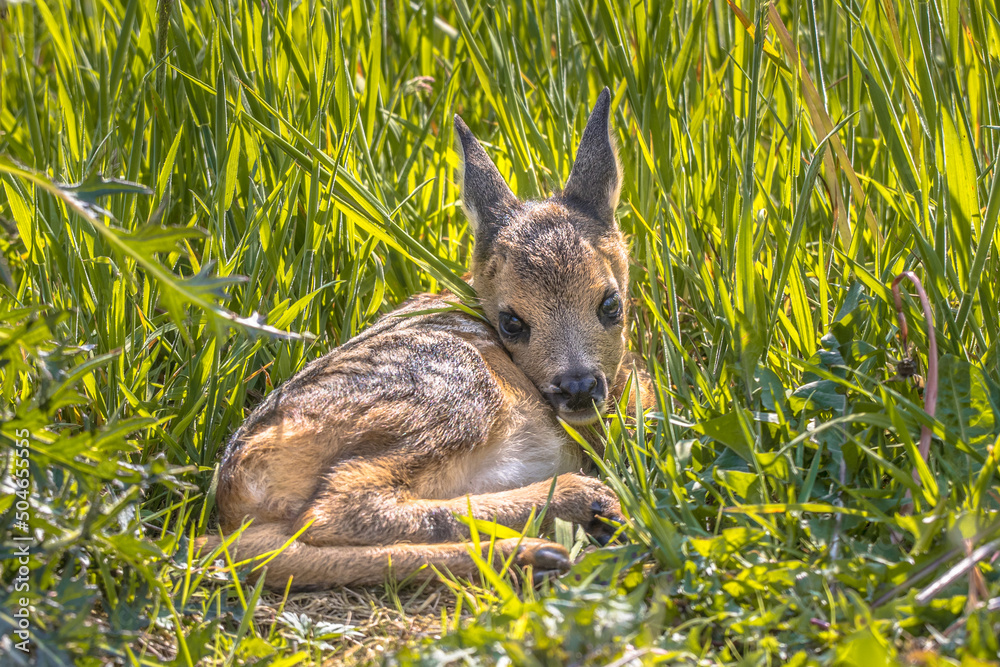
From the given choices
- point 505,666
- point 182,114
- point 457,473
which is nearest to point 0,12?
point 182,114

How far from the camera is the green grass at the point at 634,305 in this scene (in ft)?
7.42

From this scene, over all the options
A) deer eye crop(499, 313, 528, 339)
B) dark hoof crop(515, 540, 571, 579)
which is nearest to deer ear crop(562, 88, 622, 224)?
deer eye crop(499, 313, 528, 339)

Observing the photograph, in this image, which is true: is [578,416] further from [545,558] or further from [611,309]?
[545,558]

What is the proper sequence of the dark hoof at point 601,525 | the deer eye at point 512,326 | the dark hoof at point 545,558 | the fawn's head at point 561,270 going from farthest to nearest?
the deer eye at point 512,326 < the fawn's head at point 561,270 < the dark hoof at point 601,525 < the dark hoof at point 545,558

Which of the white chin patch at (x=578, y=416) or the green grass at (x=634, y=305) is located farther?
the white chin patch at (x=578, y=416)

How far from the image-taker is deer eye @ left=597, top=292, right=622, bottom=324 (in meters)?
4.08

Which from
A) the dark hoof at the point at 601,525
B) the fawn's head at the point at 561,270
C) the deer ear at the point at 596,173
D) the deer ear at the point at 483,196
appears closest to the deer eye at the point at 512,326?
the fawn's head at the point at 561,270

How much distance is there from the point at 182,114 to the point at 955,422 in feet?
12.0

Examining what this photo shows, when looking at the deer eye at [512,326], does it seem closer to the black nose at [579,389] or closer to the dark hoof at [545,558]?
the black nose at [579,389]

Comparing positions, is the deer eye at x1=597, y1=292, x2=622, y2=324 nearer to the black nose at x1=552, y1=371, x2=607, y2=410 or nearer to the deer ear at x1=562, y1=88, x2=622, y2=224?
the black nose at x1=552, y1=371, x2=607, y2=410

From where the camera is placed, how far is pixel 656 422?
10.9 feet

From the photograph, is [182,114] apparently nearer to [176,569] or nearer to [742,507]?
[176,569]

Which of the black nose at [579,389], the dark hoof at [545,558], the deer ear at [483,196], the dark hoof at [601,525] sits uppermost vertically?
the deer ear at [483,196]

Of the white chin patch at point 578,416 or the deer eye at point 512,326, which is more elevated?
the deer eye at point 512,326
